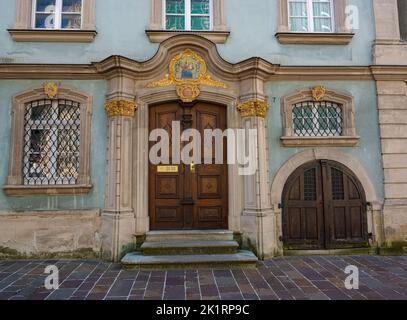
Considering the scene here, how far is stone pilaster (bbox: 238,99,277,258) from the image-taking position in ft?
19.8

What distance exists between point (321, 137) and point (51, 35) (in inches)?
242

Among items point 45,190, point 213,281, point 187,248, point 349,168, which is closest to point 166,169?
point 187,248

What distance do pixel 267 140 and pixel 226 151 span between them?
900mm

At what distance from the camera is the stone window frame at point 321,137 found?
6.50 meters

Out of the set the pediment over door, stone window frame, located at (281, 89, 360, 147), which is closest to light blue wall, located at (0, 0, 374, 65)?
the pediment over door

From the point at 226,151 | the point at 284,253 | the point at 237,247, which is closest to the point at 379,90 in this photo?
the point at 226,151

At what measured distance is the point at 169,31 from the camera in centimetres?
663

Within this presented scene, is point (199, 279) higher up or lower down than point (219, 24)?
lower down

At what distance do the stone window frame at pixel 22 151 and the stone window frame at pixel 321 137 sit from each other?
4.11 m

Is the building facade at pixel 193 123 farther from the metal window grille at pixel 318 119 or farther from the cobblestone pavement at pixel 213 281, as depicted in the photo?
the cobblestone pavement at pixel 213 281

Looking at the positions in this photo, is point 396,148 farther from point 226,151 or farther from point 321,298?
point 321,298

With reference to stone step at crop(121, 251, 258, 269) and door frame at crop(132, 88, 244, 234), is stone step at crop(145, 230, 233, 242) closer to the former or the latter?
door frame at crop(132, 88, 244, 234)

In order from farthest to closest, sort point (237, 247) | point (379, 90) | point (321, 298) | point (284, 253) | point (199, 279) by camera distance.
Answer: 1. point (379, 90)
2. point (284, 253)
3. point (237, 247)
4. point (199, 279)
5. point (321, 298)

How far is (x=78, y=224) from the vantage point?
20.3ft
